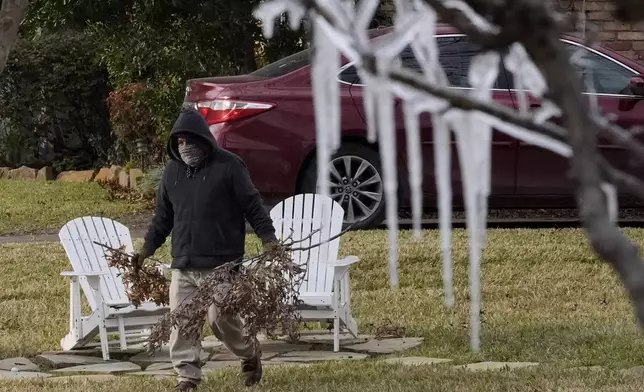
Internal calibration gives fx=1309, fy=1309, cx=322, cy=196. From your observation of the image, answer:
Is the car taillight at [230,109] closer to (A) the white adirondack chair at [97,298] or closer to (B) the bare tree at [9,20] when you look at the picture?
(A) the white adirondack chair at [97,298]

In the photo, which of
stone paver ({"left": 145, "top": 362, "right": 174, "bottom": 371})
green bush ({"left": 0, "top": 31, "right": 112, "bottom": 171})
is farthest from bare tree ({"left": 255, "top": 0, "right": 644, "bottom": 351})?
green bush ({"left": 0, "top": 31, "right": 112, "bottom": 171})

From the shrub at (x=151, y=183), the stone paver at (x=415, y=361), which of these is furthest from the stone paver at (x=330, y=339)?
the shrub at (x=151, y=183)

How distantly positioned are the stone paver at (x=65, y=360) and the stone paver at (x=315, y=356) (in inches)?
39.6

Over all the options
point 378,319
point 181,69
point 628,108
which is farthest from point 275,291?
point 181,69

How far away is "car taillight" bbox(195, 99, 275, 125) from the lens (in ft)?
30.0

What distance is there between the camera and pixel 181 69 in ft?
47.0

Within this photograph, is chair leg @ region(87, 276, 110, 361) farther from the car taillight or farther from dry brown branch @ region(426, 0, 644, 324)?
dry brown branch @ region(426, 0, 644, 324)

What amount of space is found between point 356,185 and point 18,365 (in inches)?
127

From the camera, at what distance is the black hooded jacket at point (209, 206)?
5953mm

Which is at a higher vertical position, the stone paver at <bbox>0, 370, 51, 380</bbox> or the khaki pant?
the khaki pant

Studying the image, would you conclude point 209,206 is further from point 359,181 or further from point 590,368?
point 359,181

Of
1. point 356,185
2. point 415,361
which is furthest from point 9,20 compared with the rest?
point 356,185

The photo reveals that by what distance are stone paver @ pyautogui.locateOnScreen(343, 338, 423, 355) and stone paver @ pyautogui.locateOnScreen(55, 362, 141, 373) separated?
120cm

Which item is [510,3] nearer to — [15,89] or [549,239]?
[549,239]
